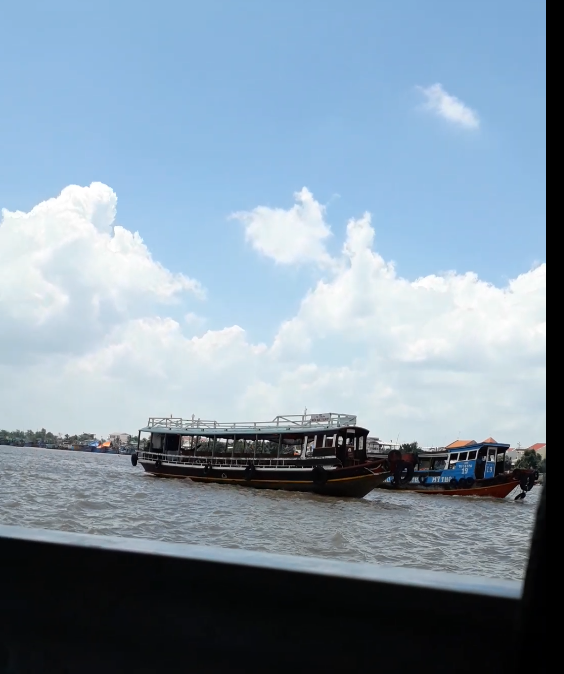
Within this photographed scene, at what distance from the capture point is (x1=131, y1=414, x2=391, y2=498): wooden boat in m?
25.6

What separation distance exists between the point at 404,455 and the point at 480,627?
36840 mm

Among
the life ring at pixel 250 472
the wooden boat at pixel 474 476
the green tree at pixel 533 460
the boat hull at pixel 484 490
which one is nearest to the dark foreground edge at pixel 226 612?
the green tree at pixel 533 460

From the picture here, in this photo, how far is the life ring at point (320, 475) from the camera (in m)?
25.3

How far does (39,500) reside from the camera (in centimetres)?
1762

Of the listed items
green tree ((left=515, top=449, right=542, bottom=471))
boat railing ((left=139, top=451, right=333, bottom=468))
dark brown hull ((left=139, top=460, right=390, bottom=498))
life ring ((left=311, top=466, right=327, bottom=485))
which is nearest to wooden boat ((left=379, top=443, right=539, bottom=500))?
green tree ((left=515, top=449, right=542, bottom=471))

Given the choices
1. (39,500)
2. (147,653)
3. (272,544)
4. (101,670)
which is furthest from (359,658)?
(39,500)

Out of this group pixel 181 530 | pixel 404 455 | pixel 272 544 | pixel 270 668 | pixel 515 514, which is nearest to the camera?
pixel 270 668

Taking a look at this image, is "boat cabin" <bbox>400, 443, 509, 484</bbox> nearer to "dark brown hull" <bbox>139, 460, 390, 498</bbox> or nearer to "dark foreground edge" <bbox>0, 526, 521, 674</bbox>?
"dark brown hull" <bbox>139, 460, 390, 498</bbox>

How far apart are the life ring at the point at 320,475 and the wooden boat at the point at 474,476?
29.0 feet

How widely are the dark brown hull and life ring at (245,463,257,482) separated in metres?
0.05

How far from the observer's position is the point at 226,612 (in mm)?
1217

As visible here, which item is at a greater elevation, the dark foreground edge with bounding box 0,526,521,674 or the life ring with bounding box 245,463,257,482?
the dark foreground edge with bounding box 0,526,521,674

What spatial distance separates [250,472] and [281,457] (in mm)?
1415

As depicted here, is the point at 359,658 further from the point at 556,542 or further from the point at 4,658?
the point at 4,658
